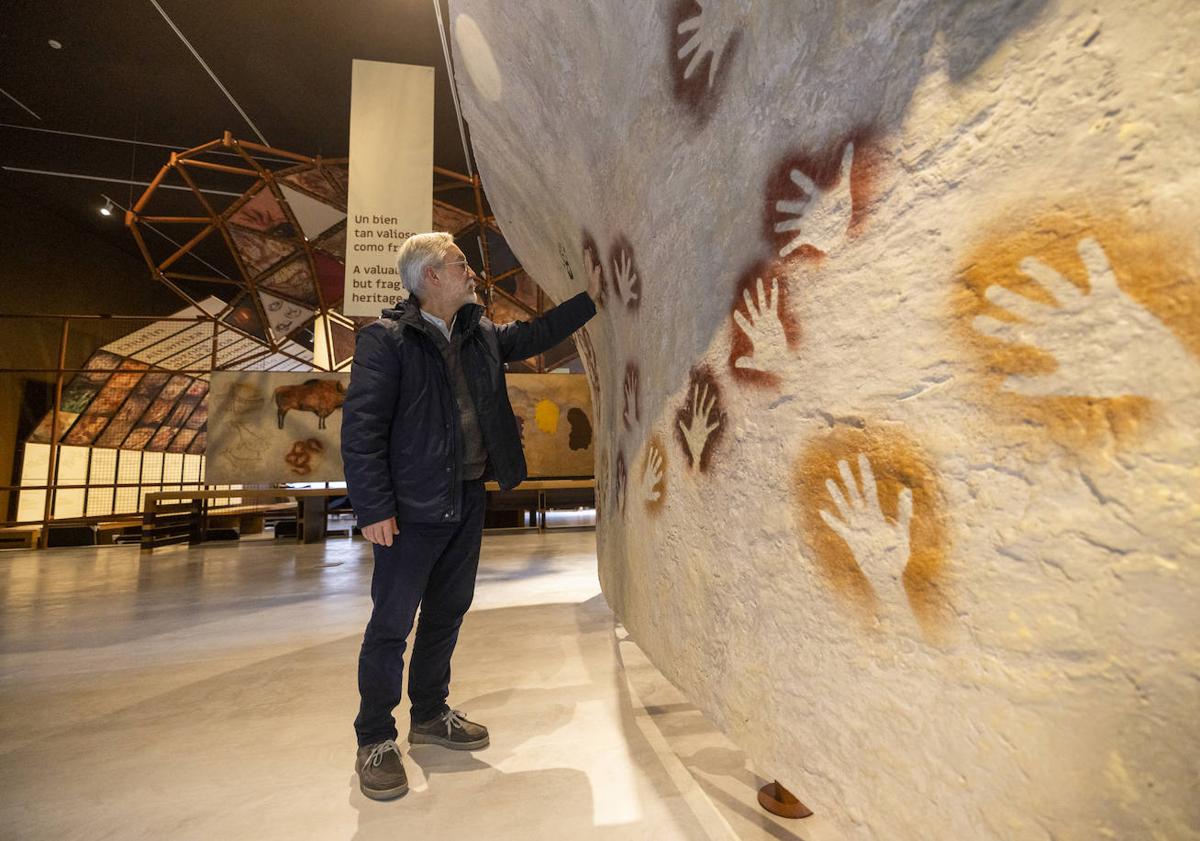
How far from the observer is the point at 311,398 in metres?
8.22

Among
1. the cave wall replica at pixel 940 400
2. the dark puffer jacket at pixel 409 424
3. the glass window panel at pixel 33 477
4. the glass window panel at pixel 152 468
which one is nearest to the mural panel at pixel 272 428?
the glass window panel at pixel 33 477

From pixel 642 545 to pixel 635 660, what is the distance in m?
1.29

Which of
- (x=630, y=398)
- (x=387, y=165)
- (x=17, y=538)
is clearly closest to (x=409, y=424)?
(x=630, y=398)

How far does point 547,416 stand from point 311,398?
324 centimetres

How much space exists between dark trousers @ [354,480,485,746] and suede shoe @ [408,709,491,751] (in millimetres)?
36

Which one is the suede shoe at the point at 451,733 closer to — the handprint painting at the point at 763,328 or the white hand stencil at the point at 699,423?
the white hand stencil at the point at 699,423

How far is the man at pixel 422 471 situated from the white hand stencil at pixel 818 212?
3.73ft

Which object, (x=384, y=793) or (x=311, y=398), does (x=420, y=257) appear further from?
(x=311, y=398)

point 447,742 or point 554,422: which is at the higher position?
point 554,422

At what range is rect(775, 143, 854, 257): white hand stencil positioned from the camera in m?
0.98

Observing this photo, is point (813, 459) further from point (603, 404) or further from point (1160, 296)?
point (603, 404)

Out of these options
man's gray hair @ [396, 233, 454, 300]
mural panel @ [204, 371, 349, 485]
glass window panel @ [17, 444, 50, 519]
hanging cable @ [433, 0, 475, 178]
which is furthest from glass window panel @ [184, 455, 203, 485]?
man's gray hair @ [396, 233, 454, 300]

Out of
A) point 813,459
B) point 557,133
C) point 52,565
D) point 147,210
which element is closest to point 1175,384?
point 813,459

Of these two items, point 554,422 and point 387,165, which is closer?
point 387,165
